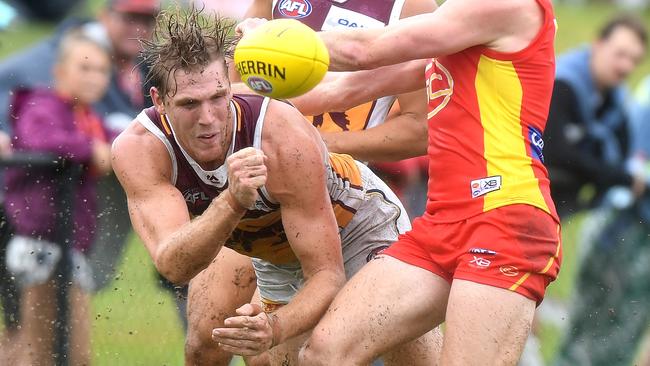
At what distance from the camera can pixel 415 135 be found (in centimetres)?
632

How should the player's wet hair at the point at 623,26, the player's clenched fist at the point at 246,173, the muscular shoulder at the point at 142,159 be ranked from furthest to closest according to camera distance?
the player's wet hair at the point at 623,26 < the muscular shoulder at the point at 142,159 < the player's clenched fist at the point at 246,173

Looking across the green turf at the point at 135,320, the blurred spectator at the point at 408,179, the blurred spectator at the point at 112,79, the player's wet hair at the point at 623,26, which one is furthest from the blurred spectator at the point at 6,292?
the player's wet hair at the point at 623,26

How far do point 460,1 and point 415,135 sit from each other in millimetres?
1135

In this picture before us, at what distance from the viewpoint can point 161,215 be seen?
532cm

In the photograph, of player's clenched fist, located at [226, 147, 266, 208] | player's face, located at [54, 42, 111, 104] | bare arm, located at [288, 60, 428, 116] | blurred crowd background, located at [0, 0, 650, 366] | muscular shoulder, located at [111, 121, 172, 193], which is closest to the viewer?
player's clenched fist, located at [226, 147, 266, 208]

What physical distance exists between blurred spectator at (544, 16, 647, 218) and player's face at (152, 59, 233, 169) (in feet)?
11.3

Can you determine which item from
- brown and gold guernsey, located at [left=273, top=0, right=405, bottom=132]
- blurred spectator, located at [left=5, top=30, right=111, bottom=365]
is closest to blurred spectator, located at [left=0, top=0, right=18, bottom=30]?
blurred spectator, located at [left=5, top=30, right=111, bottom=365]

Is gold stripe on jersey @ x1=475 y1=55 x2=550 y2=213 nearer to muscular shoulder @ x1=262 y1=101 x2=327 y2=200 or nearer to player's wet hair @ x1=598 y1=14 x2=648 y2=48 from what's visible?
muscular shoulder @ x1=262 y1=101 x2=327 y2=200

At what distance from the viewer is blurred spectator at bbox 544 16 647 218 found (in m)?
8.40

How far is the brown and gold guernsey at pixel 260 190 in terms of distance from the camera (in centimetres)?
534

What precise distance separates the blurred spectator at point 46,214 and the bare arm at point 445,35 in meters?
2.22

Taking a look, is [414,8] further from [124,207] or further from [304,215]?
[124,207]

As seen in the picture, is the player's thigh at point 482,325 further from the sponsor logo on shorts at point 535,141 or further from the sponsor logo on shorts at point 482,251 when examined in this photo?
the sponsor logo on shorts at point 535,141

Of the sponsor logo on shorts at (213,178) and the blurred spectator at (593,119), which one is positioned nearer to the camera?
the sponsor logo on shorts at (213,178)
